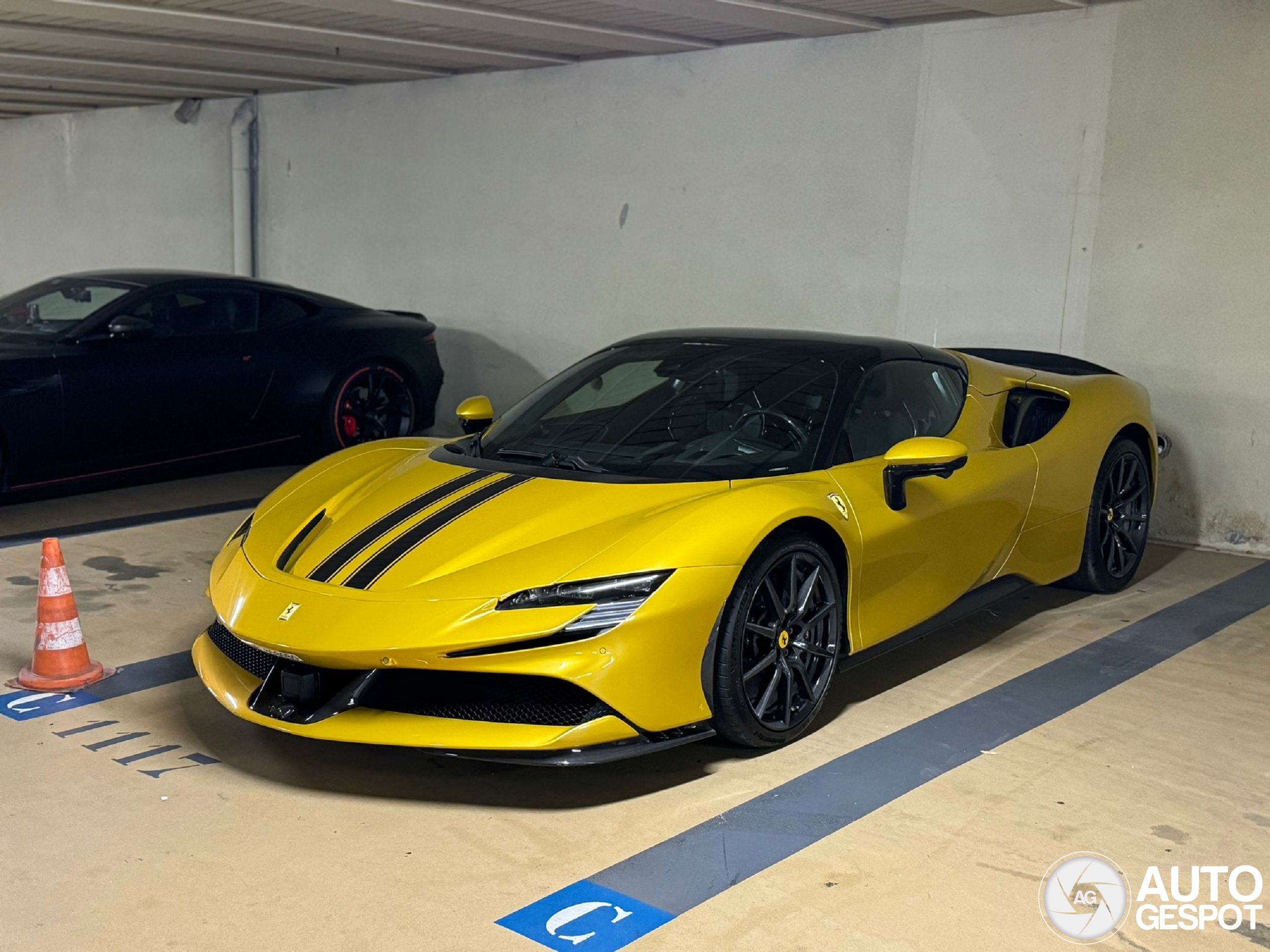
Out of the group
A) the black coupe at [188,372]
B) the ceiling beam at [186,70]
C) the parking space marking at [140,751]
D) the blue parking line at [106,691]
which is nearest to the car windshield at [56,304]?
the black coupe at [188,372]

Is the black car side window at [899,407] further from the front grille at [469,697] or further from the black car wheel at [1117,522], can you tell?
the front grille at [469,697]

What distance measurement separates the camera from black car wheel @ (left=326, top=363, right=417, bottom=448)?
796 centimetres

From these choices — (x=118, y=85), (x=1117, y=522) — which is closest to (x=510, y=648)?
(x=1117, y=522)

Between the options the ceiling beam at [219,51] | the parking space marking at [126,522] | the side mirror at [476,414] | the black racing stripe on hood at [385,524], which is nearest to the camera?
the black racing stripe on hood at [385,524]

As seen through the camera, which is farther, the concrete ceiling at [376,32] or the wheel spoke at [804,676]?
the concrete ceiling at [376,32]

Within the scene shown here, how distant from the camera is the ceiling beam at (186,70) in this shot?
9531 mm

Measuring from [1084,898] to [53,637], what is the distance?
3.20m

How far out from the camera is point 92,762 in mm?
3598

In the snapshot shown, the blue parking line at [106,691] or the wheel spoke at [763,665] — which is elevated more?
the wheel spoke at [763,665]

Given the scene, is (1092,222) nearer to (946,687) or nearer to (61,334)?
(946,687)

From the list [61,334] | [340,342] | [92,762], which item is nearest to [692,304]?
[340,342]

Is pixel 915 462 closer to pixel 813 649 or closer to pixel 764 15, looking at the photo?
pixel 813 649

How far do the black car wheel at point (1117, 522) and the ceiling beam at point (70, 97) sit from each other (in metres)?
9.95

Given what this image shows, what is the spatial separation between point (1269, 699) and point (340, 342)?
564cm
